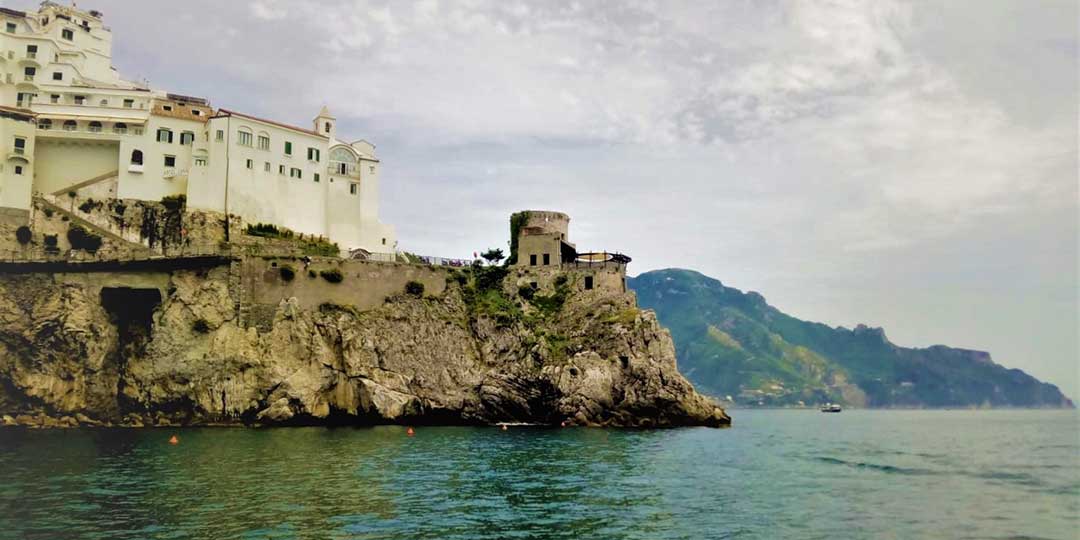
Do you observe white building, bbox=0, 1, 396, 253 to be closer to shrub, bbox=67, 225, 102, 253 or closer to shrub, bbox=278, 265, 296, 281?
shrub, bbox=67, 225, 102, 253

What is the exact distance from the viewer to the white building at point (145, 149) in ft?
241

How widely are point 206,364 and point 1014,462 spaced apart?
60.4 metres

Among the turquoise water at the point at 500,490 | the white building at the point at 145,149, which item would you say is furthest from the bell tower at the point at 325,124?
the turquoise water at the point at 500,490

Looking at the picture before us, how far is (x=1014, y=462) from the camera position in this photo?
2057 inches

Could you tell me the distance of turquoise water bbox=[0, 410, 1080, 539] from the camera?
89.4 feet

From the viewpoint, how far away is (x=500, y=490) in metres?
35.1

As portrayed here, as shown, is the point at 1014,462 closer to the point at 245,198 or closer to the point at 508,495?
the point at 508,495

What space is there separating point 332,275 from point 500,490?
43625 millimetres

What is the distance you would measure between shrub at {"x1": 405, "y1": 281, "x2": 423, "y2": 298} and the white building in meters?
9.32

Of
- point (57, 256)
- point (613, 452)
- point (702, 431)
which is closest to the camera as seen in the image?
point (613, 452)

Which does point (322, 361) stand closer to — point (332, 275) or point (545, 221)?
point (332, 275)

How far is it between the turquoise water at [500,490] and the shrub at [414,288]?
2186cm

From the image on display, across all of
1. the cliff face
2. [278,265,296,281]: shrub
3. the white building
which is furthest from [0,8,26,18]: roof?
[278,265,296,281]: shrub

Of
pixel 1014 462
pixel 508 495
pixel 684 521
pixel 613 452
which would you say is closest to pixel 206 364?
pixel 613 452
